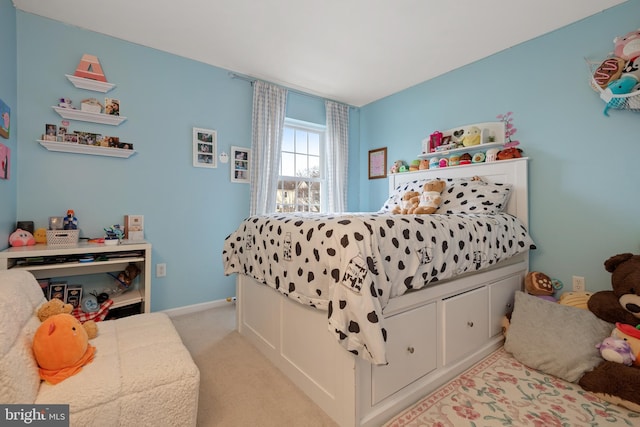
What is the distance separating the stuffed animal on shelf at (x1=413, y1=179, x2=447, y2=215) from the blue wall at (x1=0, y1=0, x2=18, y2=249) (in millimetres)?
2856

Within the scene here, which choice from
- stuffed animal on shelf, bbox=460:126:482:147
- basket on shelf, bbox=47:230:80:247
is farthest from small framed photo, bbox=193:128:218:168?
stuffed animal on shelf, bbox=460:126:482:147

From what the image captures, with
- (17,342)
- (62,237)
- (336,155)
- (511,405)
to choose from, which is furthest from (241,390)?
(336,155)

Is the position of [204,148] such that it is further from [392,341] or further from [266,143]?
[392,341]

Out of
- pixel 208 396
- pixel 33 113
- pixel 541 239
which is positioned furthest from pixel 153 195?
pixel 541 239

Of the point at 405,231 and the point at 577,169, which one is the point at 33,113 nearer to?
the point at 405,231

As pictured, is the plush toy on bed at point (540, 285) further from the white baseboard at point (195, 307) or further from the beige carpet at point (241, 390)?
the white baseboard at point (195, 307)

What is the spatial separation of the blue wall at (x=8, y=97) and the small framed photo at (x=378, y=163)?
336cm

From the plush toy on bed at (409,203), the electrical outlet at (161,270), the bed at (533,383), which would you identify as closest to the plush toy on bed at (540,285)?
the bed at (533,383)

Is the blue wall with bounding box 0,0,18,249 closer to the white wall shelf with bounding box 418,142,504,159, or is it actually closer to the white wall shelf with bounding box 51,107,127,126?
the white wall shelf with bounding box 51,107,127,126

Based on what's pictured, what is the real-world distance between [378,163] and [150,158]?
257 cm

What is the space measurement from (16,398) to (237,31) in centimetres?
248

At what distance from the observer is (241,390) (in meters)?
1.55

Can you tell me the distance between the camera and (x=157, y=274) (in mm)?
2584

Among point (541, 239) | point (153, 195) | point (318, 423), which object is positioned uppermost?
point (153, 195)
